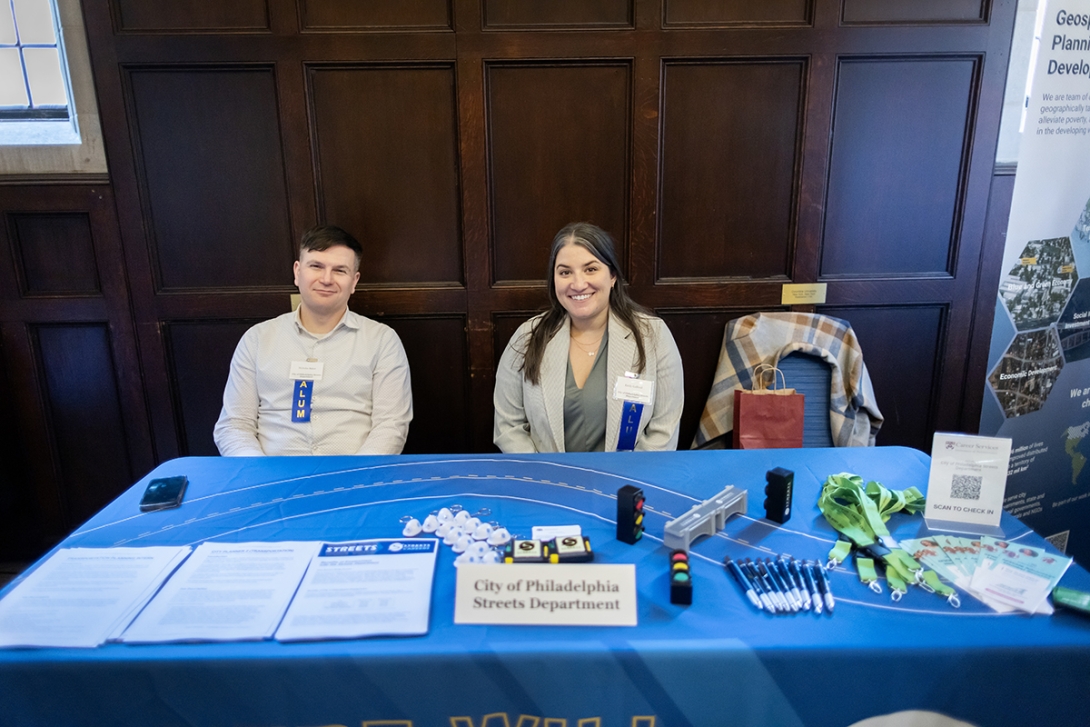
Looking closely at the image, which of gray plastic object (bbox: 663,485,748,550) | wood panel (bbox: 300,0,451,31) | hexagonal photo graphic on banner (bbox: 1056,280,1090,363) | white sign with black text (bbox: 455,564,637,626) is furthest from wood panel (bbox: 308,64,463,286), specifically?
hexagonal photo graphic on banner (bbox: 1056,280,1090,363)

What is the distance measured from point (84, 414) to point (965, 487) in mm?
2944

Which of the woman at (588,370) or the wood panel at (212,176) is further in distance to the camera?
the wood panel at (212,176)

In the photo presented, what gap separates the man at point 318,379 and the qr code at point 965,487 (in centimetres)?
153

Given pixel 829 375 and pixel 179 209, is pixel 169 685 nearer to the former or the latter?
pixel 179 209

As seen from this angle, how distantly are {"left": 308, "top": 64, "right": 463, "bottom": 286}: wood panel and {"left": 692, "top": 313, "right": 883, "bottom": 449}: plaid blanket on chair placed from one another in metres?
1.12

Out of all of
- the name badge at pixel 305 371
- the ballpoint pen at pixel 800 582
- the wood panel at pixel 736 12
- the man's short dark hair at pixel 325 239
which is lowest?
the ballpoint pen at pixel 800 582

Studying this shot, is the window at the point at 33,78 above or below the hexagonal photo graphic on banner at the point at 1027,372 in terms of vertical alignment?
above

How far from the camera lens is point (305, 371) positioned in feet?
6.44

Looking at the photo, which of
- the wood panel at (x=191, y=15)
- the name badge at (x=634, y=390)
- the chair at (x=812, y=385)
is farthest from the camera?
the chair at (x=812, y=385)

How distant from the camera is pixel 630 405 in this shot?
1840 mm

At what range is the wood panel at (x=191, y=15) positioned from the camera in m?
2.08

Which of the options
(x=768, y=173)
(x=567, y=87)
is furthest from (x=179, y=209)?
(x=768, y=173)

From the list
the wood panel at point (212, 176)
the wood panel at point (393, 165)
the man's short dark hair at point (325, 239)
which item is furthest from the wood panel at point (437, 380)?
the wood panel at point (212, 176)

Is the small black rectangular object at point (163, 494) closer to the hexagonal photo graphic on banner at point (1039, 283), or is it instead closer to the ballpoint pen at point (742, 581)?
the ballpoint pen at point (742, 581)
